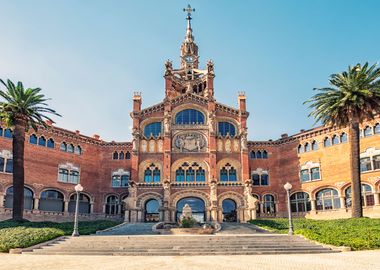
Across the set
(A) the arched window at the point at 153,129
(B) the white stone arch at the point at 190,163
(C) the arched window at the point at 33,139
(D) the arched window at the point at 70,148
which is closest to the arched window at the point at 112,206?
(D) the arched window at the point at 70,148

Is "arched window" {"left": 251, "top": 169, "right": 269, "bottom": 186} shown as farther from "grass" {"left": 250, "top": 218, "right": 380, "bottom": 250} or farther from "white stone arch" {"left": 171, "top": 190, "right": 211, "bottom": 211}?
"grass" {"left": 250, "top": 218, "right": 380, "bottom": 250}

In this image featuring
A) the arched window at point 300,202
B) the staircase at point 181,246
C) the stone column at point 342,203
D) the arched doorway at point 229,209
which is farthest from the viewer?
the arched window at point 300,202

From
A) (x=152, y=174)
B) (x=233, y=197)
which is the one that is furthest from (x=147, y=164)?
(x=233, y=197)

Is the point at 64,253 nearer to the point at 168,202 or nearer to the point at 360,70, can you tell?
the point at 168,202

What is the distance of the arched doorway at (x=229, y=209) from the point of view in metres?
46.7

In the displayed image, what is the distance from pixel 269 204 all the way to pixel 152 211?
16303 mm

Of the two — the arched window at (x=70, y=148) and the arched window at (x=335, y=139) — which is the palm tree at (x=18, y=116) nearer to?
the arched window at (x=70, y=148)

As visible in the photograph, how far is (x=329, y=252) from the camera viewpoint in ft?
75.0

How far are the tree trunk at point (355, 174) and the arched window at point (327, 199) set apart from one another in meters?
9.51

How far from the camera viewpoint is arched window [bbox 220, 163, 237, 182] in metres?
48.5

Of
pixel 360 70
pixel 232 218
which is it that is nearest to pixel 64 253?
pixel 232 218

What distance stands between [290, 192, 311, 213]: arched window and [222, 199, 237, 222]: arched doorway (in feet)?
27.6

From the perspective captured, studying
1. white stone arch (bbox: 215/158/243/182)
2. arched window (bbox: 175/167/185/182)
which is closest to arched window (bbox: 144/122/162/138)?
arched window (bbox: 175/167/185/182)

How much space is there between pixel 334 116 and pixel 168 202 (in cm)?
2224
